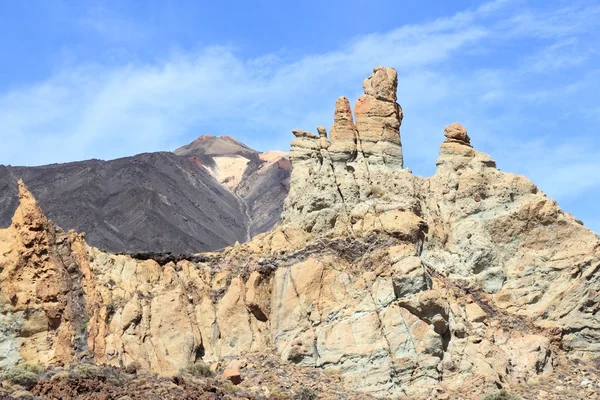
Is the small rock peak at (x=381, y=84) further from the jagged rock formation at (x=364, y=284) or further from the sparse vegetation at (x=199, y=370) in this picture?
the sparse vegetation at (x=199, y=370)

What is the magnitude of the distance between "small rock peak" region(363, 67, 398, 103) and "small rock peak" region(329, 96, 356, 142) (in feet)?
4.81

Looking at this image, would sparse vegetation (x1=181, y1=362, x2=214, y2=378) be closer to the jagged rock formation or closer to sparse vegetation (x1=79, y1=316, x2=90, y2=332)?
the jagged rock formation

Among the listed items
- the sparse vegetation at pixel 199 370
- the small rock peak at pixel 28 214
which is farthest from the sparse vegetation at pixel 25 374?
the small rock peak at pixel 28 214

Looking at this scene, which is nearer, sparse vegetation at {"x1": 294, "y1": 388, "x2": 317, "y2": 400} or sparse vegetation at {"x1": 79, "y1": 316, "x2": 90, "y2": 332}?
sparse vegetation at {"x1": 294, "y1": 388, "x2": 317, "y2": 400}

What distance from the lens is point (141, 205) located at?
6048 inches

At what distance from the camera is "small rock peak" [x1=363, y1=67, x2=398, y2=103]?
60.6 m

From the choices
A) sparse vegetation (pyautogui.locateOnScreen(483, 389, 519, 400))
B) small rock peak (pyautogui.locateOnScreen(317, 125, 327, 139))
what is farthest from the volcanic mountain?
sparse vegetation (pyautogui.locateOnScreen(483, 389, 519, 400))

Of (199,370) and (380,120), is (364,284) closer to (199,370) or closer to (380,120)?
(199,370)

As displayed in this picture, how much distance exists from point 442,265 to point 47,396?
862 inches

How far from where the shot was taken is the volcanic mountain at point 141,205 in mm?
140375

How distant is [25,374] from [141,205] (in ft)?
361

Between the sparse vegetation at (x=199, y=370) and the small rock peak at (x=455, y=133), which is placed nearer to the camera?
the sparse vegetation at (x=199, y=370)

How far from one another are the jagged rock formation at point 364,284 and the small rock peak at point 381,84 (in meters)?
0.08

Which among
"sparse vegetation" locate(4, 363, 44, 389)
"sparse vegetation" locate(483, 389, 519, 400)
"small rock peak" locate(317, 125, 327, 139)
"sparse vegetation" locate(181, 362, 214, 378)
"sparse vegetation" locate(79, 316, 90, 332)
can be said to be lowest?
"sparse vegetation" locate(4, 363, 44, 389)
